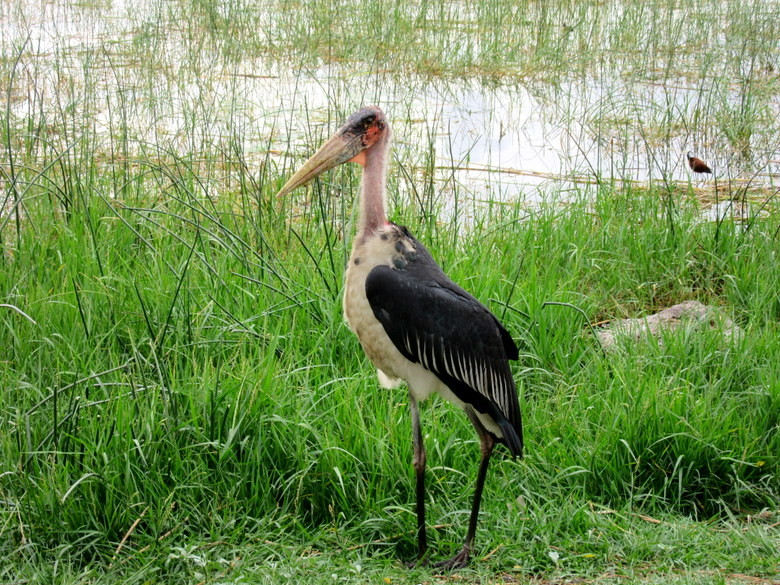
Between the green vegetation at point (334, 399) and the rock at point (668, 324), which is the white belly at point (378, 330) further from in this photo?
the rock at point (668, 324)

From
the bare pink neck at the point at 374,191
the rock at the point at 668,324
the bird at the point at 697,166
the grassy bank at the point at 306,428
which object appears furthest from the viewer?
the bird at the point at 697,166

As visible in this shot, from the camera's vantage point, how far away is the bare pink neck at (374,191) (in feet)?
10.6

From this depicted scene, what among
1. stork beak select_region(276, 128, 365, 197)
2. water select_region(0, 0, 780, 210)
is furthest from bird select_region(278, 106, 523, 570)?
water select_region(0, 0, 780, 210)

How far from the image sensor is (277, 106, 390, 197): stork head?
3340 mm

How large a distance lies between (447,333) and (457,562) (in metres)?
0.72

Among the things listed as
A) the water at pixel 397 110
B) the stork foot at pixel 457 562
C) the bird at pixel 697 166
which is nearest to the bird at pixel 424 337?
the stork foot at pixel 457 562

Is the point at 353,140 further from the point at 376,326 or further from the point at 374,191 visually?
the point at 376,326

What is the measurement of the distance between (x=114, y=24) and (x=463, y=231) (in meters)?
4.70

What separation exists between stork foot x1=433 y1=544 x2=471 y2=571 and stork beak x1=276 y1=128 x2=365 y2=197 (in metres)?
1.32

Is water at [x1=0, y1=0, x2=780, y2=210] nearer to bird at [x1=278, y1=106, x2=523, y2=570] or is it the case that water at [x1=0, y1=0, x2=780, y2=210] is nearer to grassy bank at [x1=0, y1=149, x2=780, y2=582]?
grassy bank at [x1=0, y1=149, x2=780, y2=582]

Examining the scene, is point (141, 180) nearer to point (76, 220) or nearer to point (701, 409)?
point (76, 220)

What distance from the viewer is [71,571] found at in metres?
2.84

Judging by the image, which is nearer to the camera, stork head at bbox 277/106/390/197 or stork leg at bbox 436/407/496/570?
stork leg at bbox 436/407/496/570

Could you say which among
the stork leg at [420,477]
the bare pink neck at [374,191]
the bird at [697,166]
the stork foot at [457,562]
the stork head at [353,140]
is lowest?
the stork foot at [457,562]
